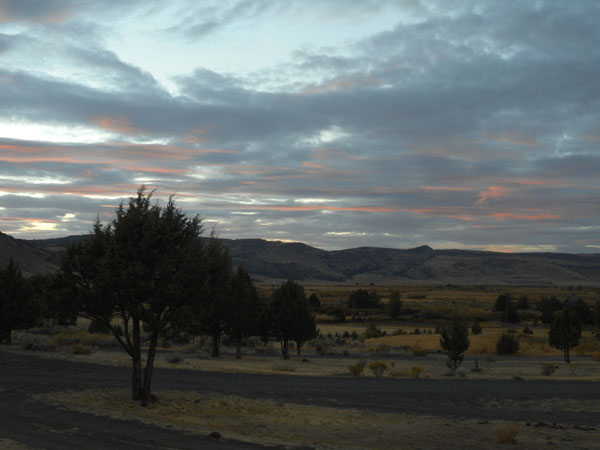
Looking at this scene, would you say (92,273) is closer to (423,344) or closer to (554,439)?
(554,439)

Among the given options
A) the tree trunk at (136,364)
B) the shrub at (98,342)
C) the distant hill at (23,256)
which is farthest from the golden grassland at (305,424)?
the distant hill at (23,256)

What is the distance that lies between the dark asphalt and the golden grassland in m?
1.18

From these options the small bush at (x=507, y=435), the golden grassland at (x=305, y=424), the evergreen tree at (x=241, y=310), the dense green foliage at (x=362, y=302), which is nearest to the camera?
the golden grassland at (x=305, y=424)

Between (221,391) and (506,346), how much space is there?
133 feet

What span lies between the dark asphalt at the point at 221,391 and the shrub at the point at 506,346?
25.5 metres

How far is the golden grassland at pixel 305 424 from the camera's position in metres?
16.4

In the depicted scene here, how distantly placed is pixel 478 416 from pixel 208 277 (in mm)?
11254

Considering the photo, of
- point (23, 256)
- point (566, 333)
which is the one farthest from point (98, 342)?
point (23, 256)

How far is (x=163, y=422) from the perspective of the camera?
673 inches

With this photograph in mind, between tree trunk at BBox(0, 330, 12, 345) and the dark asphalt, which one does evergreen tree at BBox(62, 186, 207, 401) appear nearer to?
the dark asphalt

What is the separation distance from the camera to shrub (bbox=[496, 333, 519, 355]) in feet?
185

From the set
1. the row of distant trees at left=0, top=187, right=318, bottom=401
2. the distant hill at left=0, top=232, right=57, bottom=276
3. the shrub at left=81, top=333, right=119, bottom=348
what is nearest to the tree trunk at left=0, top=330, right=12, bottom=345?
the shrub at left=81, top=333, right=119, bottom=348

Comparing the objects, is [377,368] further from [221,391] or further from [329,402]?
[221,391]

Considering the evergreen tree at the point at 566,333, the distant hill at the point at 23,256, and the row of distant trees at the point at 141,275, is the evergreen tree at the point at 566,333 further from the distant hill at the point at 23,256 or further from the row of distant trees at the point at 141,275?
the distant hill at the point at 23,256
